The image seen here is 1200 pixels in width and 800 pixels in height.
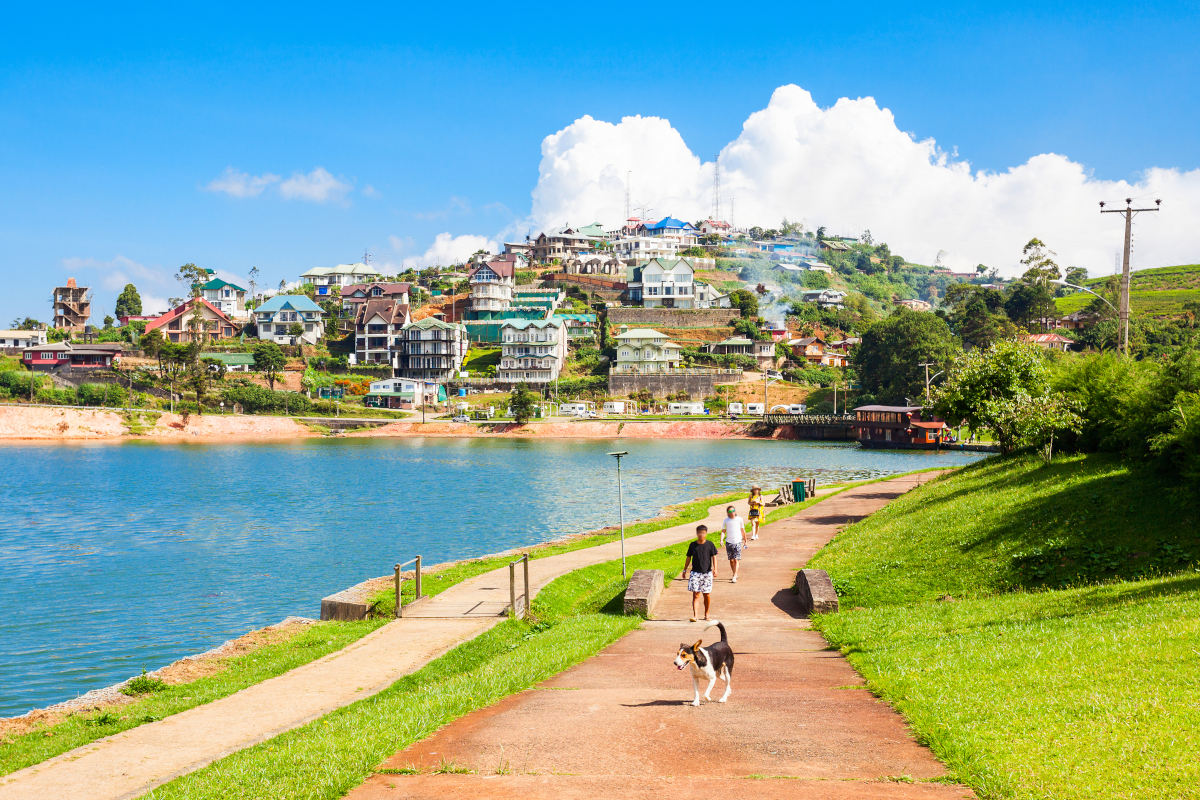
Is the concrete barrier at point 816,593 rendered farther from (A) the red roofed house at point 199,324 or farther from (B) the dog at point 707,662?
(A) the red roofed house at point 199,324

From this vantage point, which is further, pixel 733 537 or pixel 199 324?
pixel 199 324

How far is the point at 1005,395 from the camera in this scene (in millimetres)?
37875

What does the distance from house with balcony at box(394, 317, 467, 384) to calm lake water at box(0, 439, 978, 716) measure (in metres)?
37.8

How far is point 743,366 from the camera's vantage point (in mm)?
144375

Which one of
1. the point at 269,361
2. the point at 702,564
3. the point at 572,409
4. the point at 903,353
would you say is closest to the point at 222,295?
the point at 269,361

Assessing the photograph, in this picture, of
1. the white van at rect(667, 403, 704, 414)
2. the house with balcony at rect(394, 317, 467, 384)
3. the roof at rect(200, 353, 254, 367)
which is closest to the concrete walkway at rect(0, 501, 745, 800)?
the white van at rect(667, 403, 704, 414)

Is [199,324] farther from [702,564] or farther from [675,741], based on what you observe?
[675,741]

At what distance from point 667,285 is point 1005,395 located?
131m

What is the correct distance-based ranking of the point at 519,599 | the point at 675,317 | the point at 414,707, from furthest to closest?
the point at 675,317 → the point at 519,599 → the point at 414,707

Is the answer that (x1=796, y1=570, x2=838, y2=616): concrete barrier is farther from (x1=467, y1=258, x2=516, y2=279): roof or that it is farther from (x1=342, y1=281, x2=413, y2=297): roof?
(x1=342, y1=281, x2=413, y2=297): roof

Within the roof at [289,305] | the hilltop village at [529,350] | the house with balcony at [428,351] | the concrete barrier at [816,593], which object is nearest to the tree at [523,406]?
the hilltop village at [529,350]

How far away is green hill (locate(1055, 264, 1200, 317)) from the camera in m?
154

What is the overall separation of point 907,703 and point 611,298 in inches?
6442

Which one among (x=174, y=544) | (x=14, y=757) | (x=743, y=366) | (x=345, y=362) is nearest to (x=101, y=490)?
(x=174, y=544)
